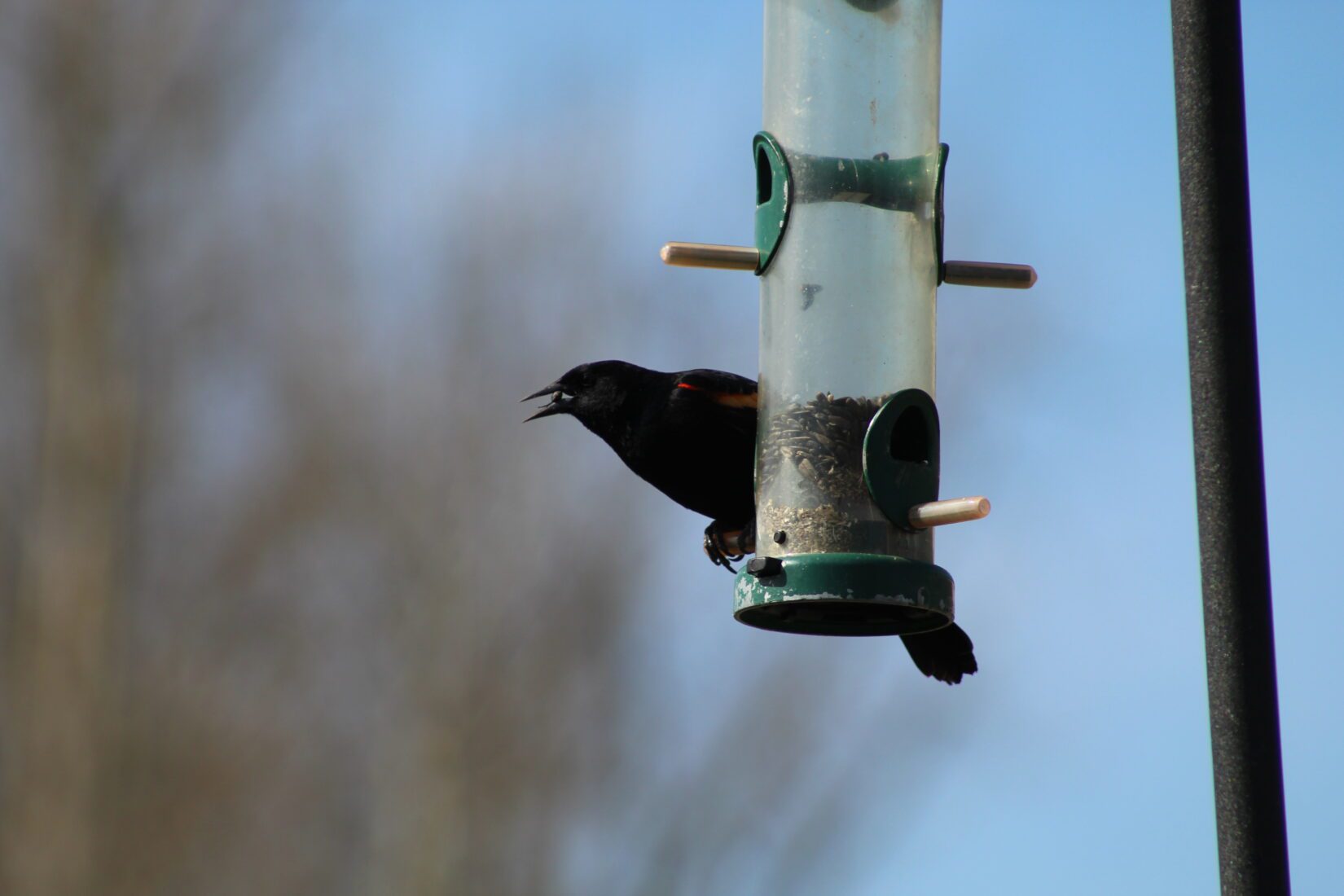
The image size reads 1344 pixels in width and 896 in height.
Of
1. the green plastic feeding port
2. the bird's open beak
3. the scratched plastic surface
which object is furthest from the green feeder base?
the bird's open beak

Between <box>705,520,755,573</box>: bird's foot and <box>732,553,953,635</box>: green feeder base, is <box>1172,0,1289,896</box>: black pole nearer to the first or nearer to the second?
<box>732,553,953,635</box>: green feeder base

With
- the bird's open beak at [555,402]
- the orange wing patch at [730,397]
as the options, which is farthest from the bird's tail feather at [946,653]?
the bird's open beak at [555,402]

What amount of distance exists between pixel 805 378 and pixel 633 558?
390 inches

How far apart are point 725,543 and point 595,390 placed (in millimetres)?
819

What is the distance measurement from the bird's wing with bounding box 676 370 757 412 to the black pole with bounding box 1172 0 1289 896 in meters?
2.60

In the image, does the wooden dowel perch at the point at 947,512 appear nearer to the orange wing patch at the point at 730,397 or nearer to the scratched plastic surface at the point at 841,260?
the scratched plastic surface at the point at 841,260

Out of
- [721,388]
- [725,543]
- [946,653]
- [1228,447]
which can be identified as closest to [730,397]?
[721,388]

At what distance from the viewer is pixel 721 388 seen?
536 centimetres

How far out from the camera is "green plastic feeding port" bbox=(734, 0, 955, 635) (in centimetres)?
432

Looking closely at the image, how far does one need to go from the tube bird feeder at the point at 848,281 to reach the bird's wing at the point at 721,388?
564mm

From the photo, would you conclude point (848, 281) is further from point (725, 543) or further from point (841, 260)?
point (725, 543)

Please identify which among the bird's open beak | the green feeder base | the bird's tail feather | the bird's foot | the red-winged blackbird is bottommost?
the bird's tail feather

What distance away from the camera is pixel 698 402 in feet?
17.6

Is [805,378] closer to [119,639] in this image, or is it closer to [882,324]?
[882,324]
